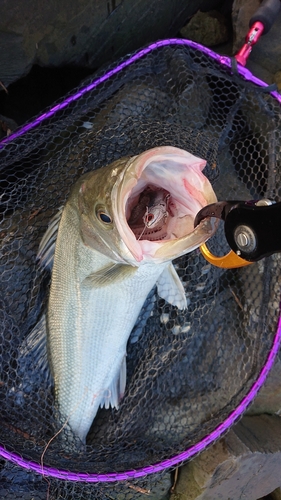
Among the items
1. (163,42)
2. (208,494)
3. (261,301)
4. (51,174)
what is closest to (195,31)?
(163,42)

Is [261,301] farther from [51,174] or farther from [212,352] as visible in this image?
[51,174]

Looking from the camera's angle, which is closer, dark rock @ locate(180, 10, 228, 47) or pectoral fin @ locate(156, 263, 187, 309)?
pectoral fin @ locate(156, 263, 187, 309)

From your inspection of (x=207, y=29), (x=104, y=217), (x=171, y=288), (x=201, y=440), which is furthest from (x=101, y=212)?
(x=207, y=29)

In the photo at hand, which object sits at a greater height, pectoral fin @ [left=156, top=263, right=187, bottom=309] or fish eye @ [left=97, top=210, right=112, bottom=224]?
fish eye @ [left=97, top=210, right=112, bottom=224]

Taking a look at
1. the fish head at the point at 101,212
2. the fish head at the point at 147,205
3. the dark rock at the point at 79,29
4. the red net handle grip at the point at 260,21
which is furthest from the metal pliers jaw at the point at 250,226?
the dark rock at the point at 79,29

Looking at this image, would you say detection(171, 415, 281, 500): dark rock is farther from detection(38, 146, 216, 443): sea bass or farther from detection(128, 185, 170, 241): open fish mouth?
detection(128, 185, 170, 241): open fish mouth

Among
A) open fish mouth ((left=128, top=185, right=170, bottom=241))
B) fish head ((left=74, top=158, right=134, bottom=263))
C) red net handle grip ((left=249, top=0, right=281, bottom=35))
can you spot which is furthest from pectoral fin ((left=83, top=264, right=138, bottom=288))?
red net handle grip ((left=249, top=0, right=281, bottom=35))

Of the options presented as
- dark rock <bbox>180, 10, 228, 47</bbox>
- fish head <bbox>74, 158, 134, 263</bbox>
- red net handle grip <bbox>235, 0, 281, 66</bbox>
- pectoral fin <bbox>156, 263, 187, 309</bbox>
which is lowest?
pectoral fin <bbox>156, 263, 187, 309</bbox>

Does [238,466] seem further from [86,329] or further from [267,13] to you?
[267,13]

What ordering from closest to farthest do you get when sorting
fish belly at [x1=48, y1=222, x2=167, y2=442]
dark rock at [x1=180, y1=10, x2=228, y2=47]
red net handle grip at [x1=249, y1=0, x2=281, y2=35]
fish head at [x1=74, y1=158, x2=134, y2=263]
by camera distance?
fish head at [x1=74, y1=158, x2=134, y2=263] → fish belly at [x1=48, y1=222, x2=167, y2=442] → red net handle grip at [x1=249, y1=0, x2=281, y2=35] → dark rock at [x1=180, y1=10, x2=228, y2=47]
